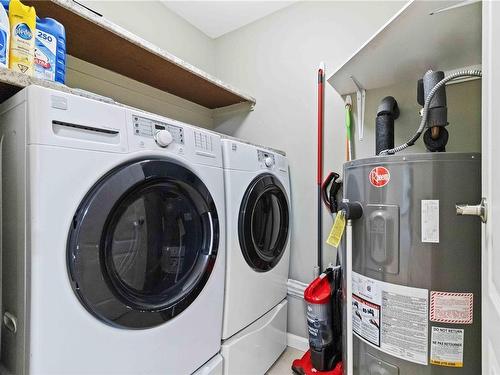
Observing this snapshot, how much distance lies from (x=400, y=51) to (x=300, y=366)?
1.67 meters

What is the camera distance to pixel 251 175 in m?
1.32

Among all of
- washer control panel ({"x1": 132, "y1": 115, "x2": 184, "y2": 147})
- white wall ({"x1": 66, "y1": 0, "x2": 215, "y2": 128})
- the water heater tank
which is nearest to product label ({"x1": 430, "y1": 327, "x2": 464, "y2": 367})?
the water heater tank

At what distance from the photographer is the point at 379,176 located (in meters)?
0.93

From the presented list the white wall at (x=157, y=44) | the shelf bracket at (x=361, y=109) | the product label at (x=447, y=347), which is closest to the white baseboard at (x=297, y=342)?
the product label at (x=447, y=347)

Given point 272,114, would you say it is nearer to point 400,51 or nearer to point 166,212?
point 400,51

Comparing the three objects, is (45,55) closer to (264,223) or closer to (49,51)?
(49,51)

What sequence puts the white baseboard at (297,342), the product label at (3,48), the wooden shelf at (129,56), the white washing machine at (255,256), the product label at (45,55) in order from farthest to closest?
the white baseboard at (297,342) → the white washing machine at (255,256) → the wooden shelf at (129,56) → the product label at (45,55) → the product label at (3,48)

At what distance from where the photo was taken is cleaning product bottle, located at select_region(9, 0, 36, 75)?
31.8 inches

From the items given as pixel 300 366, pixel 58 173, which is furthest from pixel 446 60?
pixel 300 366

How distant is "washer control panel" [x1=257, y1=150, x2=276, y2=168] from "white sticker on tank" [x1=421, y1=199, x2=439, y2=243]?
2.65 ft

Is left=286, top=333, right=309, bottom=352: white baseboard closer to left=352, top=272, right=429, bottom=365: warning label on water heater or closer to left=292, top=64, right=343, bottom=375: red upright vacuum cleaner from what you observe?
left=292, top=64, right=343, bottom=375: red upright vacuum cleaner

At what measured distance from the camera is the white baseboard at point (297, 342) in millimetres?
1680

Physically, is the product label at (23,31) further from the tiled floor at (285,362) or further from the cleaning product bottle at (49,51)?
the tiled floor at (285,362)

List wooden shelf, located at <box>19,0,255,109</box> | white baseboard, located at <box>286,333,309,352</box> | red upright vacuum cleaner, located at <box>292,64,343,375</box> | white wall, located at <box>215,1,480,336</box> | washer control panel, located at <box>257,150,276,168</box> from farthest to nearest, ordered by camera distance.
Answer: white baseboard, located at <box>286,333,309,352</box> → white wall, located at <box>215,1,480,336</box> → washer control panel, located at <box>257,150,276,168</box> → red upright vacuum cleaner, located at <box>292,64,343,375</box> → wooden shelf, located at <box>19,0,255,109</box>
